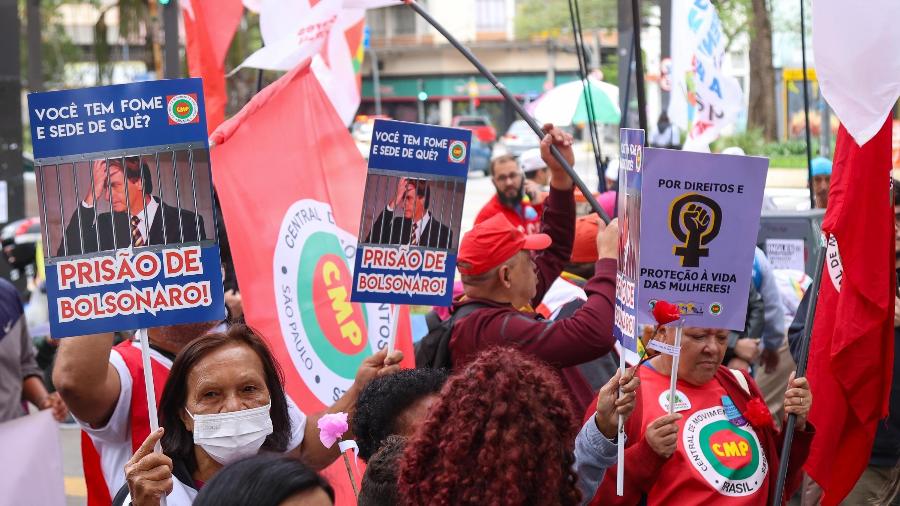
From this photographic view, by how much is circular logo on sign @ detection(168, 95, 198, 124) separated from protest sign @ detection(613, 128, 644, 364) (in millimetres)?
1175

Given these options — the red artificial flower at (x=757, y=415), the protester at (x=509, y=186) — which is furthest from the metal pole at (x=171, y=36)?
the red artificial flower at (x=757, y=415)

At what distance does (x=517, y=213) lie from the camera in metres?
8.52

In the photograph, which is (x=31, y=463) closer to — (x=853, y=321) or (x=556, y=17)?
(x=853, y=321)

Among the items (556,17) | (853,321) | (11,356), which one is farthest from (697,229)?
(556,17)

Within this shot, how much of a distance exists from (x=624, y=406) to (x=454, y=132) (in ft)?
4.43

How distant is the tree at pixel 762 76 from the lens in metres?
24.2

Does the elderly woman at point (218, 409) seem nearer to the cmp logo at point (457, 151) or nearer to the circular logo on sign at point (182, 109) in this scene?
the circular logo on sign at point (182, 109)

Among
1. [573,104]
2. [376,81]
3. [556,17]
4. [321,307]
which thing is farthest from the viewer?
[556,17]

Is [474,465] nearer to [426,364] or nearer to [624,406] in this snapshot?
[624,406]

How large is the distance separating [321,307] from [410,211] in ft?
2.76

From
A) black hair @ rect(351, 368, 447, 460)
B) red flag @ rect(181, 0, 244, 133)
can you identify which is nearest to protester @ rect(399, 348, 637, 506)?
black hair @ rect(351, 368, 447, 460)

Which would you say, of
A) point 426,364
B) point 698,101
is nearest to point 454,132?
point 426,364

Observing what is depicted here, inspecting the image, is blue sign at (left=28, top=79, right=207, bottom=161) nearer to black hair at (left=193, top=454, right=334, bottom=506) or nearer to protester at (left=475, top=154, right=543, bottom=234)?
black hair at (left=193, top=454, right=334, bottom=506)

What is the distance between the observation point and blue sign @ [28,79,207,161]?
314 centimetres
